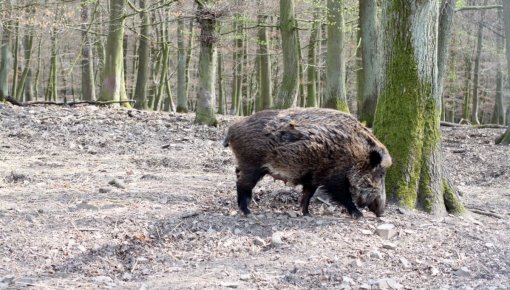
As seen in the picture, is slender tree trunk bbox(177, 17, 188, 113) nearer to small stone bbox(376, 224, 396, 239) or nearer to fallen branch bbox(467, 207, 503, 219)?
fallen branch bbox(467, 207, 503, 219)

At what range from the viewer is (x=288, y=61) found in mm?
14328

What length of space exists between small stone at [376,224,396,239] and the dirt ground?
0.04m

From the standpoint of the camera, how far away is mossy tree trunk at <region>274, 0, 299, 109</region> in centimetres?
1418

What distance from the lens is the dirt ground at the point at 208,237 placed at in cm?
455

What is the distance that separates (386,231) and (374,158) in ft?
3.16

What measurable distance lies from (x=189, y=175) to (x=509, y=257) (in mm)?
4452

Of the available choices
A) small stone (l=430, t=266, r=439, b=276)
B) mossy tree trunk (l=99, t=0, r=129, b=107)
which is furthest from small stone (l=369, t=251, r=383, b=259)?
mossy tree trunk (l=99, t=0, r=129, b=107)

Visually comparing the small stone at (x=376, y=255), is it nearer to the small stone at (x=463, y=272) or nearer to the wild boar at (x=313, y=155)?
the small stone at (x=463, y=272)

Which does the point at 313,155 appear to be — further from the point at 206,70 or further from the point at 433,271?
the point at 206,70

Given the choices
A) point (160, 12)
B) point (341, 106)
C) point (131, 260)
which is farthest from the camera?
point (160, 12)

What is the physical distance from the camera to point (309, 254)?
4965 mm

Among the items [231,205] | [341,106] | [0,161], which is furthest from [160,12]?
[231,205]

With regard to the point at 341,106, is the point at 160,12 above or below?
above

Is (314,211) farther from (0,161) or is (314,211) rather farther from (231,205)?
(0,161)
